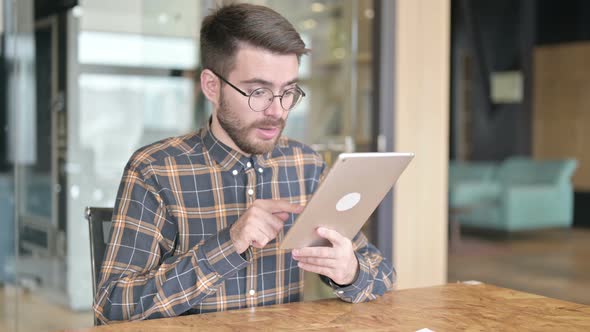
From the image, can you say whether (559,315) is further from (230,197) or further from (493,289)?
(230,197)

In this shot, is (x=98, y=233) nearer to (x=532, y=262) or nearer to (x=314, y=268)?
(x=314, y=268)

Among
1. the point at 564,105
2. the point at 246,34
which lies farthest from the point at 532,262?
the point at 246,34

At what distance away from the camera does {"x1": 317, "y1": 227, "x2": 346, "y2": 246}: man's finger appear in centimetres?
138

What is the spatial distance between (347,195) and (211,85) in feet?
1.86

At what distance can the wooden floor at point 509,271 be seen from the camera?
3162mm

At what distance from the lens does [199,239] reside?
66.1 inches

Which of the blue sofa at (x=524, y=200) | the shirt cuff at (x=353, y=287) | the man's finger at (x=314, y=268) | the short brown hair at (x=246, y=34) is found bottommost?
the blue sofa at (x=524, y=200)

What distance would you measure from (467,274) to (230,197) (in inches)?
196

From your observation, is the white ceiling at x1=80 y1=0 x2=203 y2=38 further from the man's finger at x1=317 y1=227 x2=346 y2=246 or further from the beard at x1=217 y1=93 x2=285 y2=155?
the man's finger at x1=317 y1=227 x2=346 y2=246

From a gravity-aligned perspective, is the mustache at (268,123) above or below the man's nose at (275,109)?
below

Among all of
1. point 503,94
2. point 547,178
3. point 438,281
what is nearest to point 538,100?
point 503,94

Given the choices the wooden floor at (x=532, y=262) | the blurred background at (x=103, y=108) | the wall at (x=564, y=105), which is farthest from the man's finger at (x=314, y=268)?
the wall at (x=564, y=105)

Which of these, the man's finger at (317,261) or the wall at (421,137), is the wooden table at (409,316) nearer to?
the man's finger at (317,261)

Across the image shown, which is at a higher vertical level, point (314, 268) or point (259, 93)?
point (259, 93)
